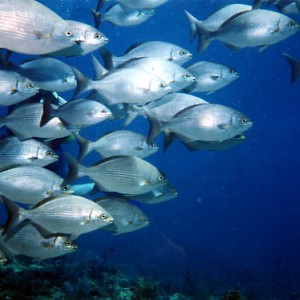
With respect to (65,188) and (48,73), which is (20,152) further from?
(48,73)

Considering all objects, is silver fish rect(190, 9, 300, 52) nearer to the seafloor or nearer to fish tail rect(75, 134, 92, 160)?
fish tail rect(75, 134, 92, 160)

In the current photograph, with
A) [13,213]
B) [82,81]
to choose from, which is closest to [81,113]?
[82,81]

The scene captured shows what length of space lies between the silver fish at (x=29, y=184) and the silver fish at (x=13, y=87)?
2.92 ft

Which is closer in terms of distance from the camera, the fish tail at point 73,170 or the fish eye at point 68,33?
the fish eye at point 68,33

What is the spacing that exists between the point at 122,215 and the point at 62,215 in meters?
1.02

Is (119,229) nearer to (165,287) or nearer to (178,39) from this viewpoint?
(165,287)

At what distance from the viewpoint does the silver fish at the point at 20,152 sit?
4.73 metres

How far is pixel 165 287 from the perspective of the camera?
1115cm

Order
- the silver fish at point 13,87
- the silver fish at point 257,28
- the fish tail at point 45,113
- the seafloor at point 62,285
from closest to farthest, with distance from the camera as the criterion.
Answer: the silver fish at point 13,87 → the fish tail at point 45,113 → the silver fish at point 257,28 → the seafloor at point 62,285

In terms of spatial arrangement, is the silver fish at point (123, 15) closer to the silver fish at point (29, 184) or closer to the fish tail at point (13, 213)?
the silver fish at point (29, 184)

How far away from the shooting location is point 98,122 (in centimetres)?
471

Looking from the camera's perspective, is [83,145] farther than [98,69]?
No

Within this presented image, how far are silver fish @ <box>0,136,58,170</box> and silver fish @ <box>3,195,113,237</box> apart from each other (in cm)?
92

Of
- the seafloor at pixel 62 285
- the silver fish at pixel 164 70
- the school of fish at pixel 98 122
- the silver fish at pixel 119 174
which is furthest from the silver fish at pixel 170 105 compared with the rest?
the seafloor at pixel 62 285
